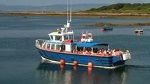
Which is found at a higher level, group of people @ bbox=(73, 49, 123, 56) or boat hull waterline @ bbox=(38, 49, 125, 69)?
group of people @ bbox=(73, 49, 123, 56)

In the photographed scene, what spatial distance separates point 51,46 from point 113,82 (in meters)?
11.6

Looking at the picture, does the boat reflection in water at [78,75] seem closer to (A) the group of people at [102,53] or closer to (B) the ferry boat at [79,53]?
(B) the ferry boat at [79,53]

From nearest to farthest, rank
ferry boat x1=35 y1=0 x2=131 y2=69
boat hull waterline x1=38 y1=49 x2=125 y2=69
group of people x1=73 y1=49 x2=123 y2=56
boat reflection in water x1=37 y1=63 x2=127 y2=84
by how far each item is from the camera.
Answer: boat reflection in water x1=37 y1=63 x2=127 y2=84, group of people x1=73 y1=49 x2=123 y2=56, boat hull waterline x1=38 y1=49 x2=125 y2=69, ferry boat x1=35 y1=0 x2=131 y2=69

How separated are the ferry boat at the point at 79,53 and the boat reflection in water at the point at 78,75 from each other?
67 cm

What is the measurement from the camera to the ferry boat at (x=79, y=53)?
50.5 metres

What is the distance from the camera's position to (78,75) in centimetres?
4809

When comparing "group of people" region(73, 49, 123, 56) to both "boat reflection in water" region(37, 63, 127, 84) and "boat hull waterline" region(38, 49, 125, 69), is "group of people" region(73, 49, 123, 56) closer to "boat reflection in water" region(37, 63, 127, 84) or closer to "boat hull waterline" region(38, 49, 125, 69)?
"boat hull waterline" region(38, 49, 125, 69)

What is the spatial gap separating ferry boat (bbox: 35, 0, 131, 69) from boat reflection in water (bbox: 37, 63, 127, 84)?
26.2 inches

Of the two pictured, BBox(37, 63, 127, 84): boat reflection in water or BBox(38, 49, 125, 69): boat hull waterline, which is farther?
BBox(38, 49, 125, 69): boat hull waterline

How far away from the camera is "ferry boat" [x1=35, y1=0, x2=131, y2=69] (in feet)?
166

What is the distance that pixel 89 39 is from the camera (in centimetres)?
5281

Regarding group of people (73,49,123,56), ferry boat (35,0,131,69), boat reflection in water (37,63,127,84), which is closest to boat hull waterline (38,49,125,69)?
ferry boat (35,0,131,69)

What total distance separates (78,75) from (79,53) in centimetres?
421

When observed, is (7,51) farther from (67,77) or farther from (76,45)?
(67,77)
